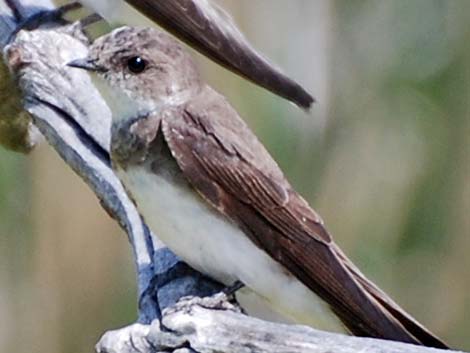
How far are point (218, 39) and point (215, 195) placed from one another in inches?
21.3

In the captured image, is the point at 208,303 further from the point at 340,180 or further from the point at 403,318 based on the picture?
the point at 340,180

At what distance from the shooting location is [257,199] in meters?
2.87

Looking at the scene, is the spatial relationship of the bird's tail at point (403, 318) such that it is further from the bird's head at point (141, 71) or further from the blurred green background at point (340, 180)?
the blurred green background at point (340, 180)

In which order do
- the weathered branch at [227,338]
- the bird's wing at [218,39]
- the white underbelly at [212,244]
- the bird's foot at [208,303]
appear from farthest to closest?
the bird's wing at [218,39]
the white underbelly at [212,244]
the bird's foot at [208,303]
the weathered branch at [227,338]

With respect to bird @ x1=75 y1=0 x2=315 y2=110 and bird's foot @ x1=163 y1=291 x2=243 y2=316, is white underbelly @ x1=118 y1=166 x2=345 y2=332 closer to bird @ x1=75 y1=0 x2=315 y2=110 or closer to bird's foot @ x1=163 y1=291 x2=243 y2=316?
bird's foot @ x1=163 y1=291 x2=243 y2=316

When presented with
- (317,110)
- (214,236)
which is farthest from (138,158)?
(317,110)

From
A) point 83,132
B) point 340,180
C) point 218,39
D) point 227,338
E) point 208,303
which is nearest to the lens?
point 227,338

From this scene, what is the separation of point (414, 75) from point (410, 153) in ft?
0.57

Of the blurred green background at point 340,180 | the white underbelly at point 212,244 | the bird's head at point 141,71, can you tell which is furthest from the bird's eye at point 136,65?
the blurred green background at point 340,180

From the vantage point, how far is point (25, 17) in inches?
137

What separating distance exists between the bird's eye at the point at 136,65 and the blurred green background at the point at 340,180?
96cm

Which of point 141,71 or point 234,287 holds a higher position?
point 141,71

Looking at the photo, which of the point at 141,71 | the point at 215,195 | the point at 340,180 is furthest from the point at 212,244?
the point at 340,180

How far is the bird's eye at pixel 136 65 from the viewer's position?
2922 mm
